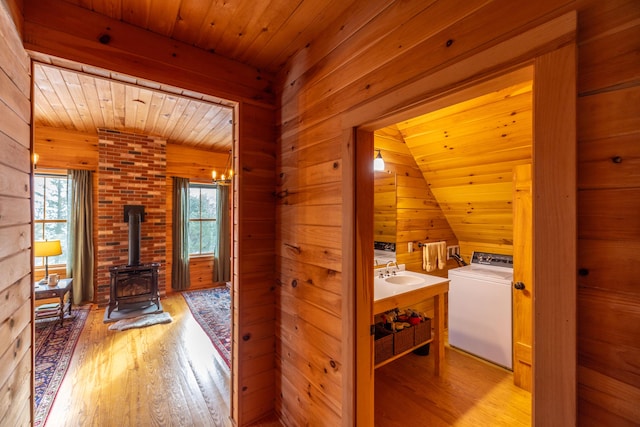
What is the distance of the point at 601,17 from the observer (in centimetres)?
67

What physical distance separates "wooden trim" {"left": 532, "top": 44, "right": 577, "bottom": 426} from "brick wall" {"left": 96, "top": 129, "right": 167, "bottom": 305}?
5316 mm

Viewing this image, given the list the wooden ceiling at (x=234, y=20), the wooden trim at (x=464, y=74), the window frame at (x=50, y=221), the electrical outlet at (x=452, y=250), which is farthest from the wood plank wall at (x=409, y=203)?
the window frame at (x=50, y=221)

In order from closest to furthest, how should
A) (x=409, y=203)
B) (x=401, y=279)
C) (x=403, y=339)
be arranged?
(x=403, y=339), (x=401, y=279), (x=409, y=203)

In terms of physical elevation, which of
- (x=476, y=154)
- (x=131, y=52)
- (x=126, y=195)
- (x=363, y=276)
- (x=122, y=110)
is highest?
(x=122, y=110)

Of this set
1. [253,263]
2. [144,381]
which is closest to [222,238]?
[144,381]

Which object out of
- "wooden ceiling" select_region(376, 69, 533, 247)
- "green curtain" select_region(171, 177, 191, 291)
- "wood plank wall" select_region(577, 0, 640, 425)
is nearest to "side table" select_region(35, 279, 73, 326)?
"green curtain" select_region(171, 177, 191, 291)

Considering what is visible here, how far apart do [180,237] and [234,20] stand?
450cm

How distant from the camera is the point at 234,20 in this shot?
1449 mm

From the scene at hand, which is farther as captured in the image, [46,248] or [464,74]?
[46,248]

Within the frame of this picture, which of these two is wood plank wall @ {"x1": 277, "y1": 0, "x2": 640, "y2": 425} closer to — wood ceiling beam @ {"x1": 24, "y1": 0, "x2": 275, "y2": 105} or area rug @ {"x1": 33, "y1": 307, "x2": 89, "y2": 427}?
wood ceiling beam @ {"x1": 24, "y1": 0, "x2": 275, "y2": 105}

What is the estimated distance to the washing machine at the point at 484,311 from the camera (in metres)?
2.59

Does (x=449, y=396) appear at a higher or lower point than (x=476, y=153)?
lower

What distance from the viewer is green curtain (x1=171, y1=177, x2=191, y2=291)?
16.4 feet

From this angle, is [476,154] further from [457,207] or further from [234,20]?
[234,20]
